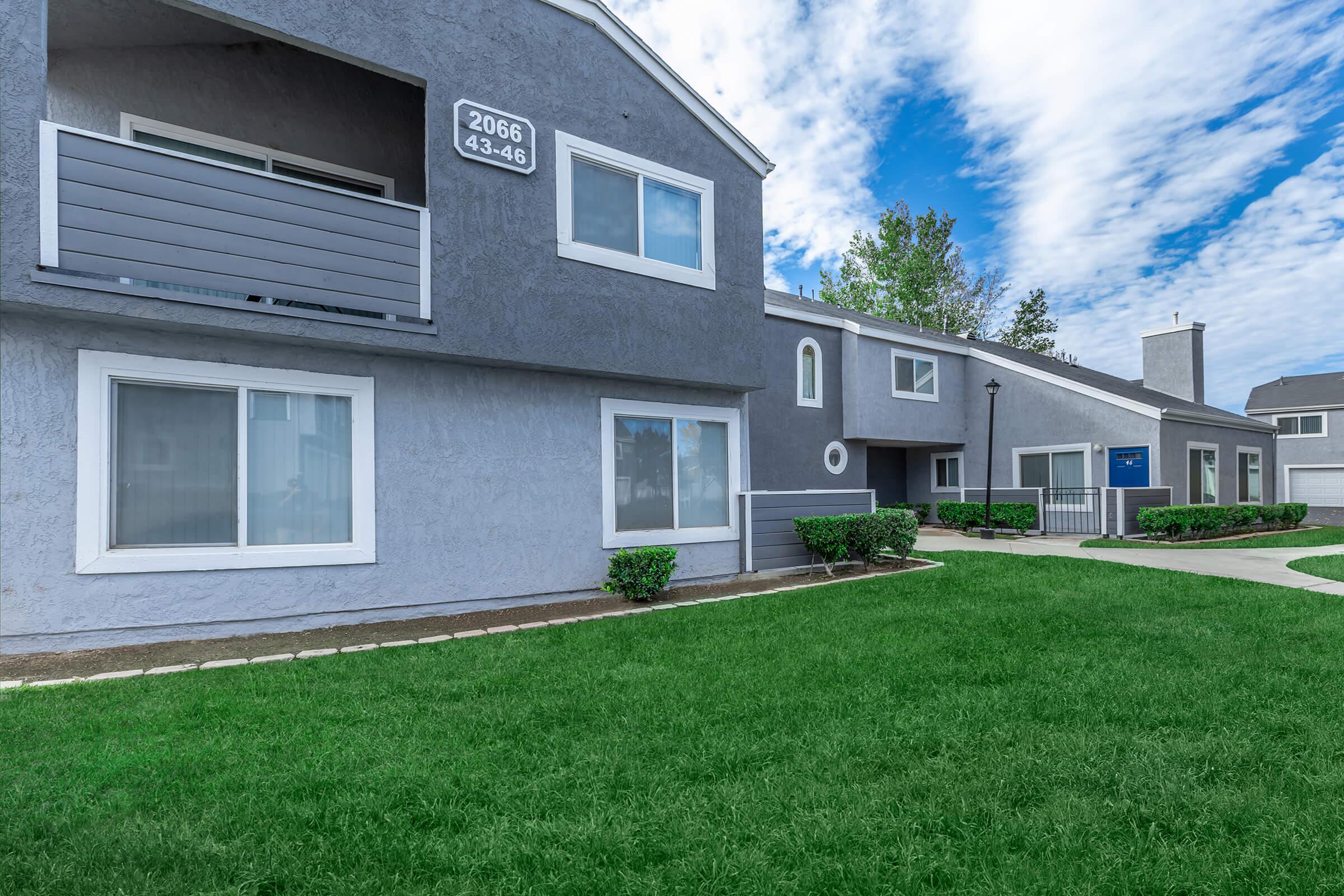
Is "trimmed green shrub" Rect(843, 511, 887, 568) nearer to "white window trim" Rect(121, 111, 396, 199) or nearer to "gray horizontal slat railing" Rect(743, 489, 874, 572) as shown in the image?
"gray horizontal slat railing" Rect(743, 489, 874, 572)

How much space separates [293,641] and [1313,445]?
36566mm

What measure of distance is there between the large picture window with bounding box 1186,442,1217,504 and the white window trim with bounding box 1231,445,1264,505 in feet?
6.89

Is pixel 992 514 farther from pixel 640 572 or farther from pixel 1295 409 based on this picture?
pixel 1295 409

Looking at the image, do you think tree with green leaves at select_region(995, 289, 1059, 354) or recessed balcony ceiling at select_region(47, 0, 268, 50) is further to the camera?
tree with green leaves at select_region(995, 289, 1059, 354)

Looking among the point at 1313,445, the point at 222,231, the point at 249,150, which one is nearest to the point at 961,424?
the point at 1313,445

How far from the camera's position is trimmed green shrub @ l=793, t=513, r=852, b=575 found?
9.92 meters

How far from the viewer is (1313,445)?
88.5 ft

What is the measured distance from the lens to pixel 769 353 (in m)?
15.8

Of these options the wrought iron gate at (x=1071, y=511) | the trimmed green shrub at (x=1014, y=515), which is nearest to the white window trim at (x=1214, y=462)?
the wrought iron gate at (x=1071, y=511)

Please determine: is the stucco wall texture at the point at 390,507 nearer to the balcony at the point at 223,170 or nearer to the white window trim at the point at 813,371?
the balcony at the point at 223,170

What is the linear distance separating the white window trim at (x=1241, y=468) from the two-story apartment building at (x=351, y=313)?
63.5 ft

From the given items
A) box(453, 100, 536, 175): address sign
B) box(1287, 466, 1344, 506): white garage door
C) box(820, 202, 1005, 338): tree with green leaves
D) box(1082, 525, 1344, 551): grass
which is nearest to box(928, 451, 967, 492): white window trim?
box(1082, 525, 1344, 551): grass

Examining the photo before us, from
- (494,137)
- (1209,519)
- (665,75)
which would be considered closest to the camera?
(494,137)

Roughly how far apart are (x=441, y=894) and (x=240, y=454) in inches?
220
